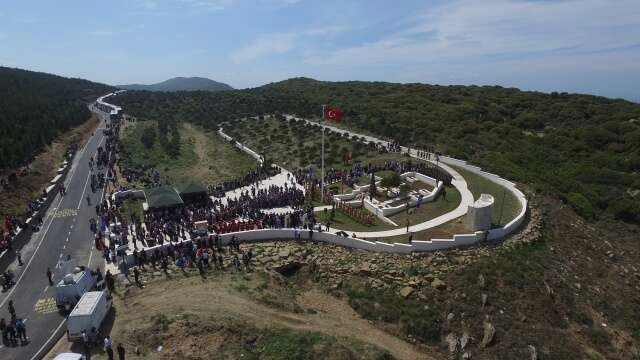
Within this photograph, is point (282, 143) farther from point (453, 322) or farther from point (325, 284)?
point (453, 322)

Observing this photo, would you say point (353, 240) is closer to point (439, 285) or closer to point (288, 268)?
point (288, 268)

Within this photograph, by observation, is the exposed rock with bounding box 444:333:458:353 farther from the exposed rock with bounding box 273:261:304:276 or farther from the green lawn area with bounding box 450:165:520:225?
the green lawn area with bounding box 450:165:520:225

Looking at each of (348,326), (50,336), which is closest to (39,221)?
(50,336)

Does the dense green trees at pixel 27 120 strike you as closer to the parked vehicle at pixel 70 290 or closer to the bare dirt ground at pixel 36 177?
the bare dirt ground at pixel 36 177

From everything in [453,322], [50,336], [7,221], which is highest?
[7,221]

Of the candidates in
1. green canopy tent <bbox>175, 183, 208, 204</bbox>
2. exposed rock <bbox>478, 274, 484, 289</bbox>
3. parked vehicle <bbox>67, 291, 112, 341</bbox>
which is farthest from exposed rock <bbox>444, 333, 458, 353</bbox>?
green canopy tent <bbox>175, 183, 208, 204</bbox>

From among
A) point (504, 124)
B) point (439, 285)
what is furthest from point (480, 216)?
point (504, 124)
